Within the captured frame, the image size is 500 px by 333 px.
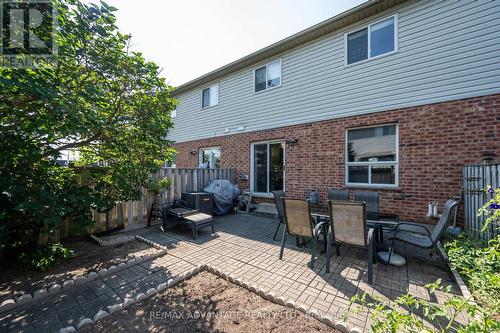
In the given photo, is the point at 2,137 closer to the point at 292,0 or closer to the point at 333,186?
the point at 333,186

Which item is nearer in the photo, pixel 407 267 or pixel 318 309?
pixel 318 309

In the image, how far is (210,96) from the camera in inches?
402

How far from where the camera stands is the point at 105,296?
8.63 feet

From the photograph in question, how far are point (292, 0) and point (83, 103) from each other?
6.68 m

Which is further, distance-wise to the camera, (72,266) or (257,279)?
(72,266)

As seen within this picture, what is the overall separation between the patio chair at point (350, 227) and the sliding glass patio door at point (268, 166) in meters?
4.22

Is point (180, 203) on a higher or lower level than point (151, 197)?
lower

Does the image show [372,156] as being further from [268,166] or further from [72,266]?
[72,266]

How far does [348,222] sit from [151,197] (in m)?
5.15

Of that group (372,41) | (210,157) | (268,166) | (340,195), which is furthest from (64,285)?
(372,41)

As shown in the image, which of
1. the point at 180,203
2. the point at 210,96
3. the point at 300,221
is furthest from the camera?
the point at 210,96

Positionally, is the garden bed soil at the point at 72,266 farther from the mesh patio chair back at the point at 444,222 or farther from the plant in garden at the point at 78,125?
the mesh patio chair back at the point at 444,222

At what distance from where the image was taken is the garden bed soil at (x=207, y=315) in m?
2.10

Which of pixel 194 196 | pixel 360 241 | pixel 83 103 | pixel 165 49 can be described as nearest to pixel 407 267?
pixel 360 241
